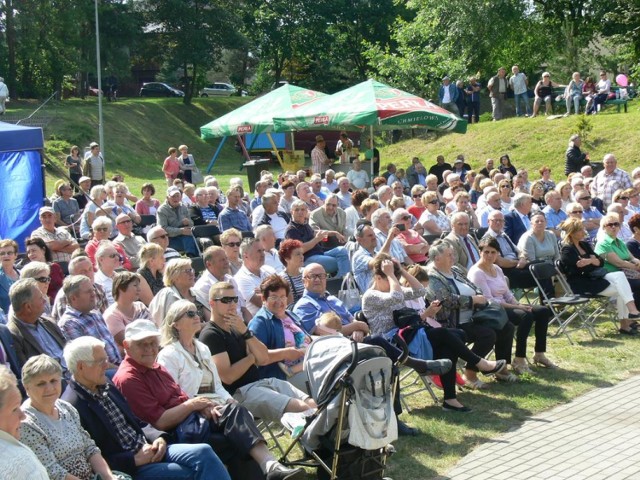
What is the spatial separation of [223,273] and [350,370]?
2.58 meters

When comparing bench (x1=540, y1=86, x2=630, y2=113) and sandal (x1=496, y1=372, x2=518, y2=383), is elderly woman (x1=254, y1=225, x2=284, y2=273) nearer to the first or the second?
sandal (x1=496, y1=372, x2=518, y2=383)

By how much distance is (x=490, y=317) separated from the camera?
8.59 meters

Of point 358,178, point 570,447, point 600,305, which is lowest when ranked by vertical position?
point 570,447

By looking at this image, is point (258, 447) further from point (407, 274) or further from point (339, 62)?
point (339, 62)

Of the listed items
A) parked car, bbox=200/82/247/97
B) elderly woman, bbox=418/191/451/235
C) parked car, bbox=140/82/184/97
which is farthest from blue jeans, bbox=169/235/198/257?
parked car, bbox=200/82/247/97

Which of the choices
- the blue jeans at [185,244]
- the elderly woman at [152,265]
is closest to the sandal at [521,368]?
the elderly woman at [152,265]

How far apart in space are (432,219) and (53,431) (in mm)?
8165

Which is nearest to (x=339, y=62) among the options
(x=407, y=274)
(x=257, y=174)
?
(x=257, y=174)

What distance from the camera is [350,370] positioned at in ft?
19.0

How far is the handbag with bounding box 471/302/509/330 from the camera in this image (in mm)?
8586

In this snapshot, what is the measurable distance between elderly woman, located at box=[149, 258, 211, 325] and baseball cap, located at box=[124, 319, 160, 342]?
4.36ft

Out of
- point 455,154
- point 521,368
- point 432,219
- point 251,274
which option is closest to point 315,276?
point 251,274

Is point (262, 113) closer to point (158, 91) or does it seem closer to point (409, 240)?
point (409, 240)

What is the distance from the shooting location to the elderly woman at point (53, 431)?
4.75 metres
